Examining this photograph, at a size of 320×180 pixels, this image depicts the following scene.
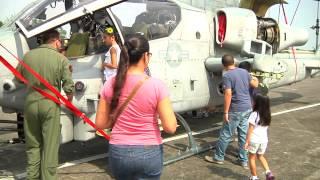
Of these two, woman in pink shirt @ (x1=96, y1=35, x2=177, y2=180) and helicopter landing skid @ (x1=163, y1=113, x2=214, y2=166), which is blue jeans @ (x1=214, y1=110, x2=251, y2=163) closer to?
helicopter landing skid @ (x1=163, y1=113, x2=214, y2=166)

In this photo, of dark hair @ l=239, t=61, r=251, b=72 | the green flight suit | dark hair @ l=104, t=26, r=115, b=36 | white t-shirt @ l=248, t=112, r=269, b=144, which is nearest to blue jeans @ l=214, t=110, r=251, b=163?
white t-shirt @ l=248, t=112, r=269, b=144

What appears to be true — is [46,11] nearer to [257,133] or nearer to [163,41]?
[163,41]

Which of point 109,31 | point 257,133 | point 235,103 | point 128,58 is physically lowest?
point 257,133

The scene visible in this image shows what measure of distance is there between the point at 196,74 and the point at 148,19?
4.49ft

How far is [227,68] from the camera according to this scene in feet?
20.1

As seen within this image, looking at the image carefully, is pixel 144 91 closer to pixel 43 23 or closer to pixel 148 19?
pixel 43 23

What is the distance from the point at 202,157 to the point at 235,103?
1.11m

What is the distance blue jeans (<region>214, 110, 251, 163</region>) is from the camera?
608 cm

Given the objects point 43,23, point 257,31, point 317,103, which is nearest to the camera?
point 43,23

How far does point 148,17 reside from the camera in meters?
6.68

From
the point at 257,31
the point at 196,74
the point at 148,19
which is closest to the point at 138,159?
the point at 148,19

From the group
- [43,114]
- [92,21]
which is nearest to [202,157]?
[92,21]

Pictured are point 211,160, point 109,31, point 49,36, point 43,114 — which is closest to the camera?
point 43,114

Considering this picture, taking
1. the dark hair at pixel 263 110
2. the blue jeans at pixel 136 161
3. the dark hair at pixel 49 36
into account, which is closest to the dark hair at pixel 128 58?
the blue jeans at pixel 136 161
